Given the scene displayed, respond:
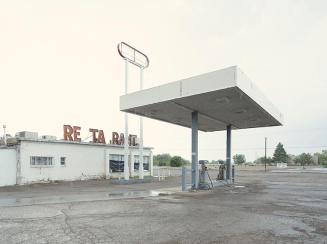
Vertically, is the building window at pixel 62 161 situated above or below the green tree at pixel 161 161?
above

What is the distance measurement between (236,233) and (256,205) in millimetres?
6020

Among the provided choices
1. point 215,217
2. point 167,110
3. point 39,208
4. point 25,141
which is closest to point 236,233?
point 215,217

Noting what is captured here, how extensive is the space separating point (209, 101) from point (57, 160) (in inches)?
701

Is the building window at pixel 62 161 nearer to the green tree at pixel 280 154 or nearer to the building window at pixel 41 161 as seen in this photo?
the building window at pixel 41 161

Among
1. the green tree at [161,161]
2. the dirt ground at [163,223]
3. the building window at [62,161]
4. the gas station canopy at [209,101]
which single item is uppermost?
the gas station canopy at [209,101]

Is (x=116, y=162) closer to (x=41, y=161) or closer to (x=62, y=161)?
(x=62, y=161)

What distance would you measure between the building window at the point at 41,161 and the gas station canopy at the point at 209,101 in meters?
11.6

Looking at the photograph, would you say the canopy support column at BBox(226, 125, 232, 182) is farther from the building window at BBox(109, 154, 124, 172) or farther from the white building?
the building window at BBox(109, 154, 124, 172)

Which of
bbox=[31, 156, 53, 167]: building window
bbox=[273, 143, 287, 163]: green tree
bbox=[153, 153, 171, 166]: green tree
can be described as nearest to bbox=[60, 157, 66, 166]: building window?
bbox=[31, 156, 53, 167]: building window

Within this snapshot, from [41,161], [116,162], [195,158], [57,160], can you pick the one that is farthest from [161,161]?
[195,158]

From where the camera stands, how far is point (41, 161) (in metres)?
29.4

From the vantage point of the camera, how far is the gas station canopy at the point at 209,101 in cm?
1592

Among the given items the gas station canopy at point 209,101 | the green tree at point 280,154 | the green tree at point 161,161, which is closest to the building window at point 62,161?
the gas station canopy at point 209,101

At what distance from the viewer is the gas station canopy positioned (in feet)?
52.2
